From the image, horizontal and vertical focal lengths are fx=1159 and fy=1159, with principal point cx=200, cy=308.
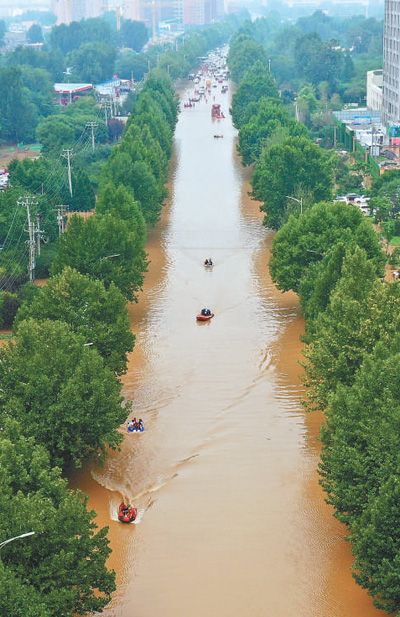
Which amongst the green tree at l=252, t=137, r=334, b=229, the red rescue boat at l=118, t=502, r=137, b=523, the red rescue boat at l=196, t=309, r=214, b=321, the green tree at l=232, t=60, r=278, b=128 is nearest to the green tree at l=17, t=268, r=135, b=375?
the red rescue boat at l=118, t=502, r=137, b=523

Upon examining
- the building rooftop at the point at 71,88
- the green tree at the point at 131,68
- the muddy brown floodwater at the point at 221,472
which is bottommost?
the green tree at the point at 131,68

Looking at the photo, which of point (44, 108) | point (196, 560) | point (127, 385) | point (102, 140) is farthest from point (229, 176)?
point (196, 560)

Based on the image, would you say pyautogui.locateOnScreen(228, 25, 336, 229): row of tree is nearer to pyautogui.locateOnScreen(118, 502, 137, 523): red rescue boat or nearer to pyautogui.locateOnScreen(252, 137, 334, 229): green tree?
pyautogui.locateOnScreen(252, 137, 334, 229): green tree

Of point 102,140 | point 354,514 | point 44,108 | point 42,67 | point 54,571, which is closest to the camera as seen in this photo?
point 54,571

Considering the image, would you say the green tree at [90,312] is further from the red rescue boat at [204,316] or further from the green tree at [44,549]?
the green tree at [44,549]

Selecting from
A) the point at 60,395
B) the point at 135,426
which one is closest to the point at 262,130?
the point at 135,426

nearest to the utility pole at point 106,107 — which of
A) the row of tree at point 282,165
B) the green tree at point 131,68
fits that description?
the row of tree at point 282,165

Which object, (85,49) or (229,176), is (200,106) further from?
(229,176)
